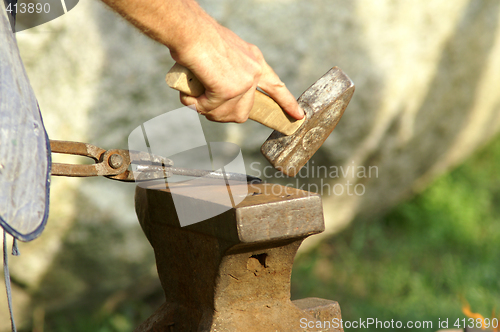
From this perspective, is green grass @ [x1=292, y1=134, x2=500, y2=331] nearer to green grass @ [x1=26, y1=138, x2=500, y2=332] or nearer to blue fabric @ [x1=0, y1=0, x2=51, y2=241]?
green grass @ [x1=26, y1=138, x2=500, y2=332]

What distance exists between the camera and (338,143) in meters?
2.47

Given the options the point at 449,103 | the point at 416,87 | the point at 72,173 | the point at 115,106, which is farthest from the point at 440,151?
the point at 72,173

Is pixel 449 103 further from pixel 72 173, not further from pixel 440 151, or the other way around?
pixel 72 173

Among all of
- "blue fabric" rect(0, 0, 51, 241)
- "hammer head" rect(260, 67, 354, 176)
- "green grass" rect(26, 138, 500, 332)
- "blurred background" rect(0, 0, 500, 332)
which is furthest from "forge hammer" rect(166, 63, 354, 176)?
"green grass" rect(26, 138, 500, 332)

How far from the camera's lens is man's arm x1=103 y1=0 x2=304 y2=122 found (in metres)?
1.00

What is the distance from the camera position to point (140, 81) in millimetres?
1997

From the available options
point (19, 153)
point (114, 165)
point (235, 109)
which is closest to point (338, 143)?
point (235, 109)

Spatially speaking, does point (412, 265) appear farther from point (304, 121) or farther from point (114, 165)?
point (114, 165)

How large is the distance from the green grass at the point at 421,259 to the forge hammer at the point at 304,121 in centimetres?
146

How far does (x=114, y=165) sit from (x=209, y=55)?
407 millimetres

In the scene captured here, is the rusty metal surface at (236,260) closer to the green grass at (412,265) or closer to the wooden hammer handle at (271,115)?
the wooden hammer handle at (271,115)

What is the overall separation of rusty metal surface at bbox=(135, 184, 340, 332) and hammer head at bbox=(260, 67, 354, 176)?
0.11m

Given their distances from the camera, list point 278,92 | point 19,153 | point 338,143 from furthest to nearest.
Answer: point 338,143, point 278,92, point 19,153

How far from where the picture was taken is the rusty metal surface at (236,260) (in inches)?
43.2
